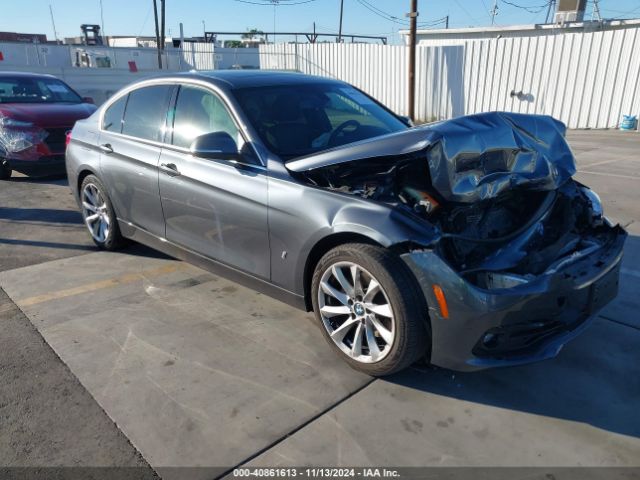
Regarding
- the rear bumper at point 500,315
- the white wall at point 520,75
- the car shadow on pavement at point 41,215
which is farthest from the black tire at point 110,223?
the white wall at point 520,75

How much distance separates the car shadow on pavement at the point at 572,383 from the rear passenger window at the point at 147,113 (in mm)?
2836

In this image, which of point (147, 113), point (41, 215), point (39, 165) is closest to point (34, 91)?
point (39, 165)

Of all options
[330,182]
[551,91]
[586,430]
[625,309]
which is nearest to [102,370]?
[330,182]

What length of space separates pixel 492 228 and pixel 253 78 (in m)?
2.21

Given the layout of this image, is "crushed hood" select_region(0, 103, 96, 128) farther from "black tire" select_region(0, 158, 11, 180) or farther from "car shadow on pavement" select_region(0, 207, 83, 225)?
"car shadow on pavement" select_region(0, 207, 83, 225)

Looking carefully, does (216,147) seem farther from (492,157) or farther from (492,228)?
(492,228)

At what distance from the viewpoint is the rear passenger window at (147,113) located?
4383mm

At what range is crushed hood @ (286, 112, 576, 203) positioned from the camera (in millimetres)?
2910

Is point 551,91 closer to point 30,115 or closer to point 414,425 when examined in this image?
point 30,115

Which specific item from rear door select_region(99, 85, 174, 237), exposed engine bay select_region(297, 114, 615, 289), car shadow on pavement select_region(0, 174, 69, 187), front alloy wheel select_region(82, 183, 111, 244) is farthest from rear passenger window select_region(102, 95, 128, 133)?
car shadow on pavement select_region(0, 174, 69, 187)

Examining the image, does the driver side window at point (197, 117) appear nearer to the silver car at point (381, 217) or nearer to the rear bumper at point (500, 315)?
the silver car at point (381, 217)

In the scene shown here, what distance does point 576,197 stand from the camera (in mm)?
3748

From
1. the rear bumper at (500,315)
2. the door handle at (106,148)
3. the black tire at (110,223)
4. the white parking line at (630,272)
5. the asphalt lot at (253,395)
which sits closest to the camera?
the asphalt lot at (253,395)

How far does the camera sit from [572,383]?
10.1 feet
